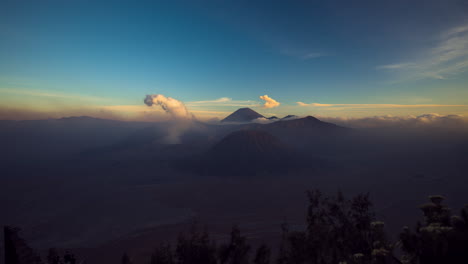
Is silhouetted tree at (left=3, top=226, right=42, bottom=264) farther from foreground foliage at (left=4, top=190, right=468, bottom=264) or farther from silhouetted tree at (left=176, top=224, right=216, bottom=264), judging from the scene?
silhouetted tree at (left=176, top=224, right=216, bottom=264)

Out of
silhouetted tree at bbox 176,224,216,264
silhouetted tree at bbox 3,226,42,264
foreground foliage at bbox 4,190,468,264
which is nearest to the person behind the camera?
foreground foliage at bbox 4,190,468,264

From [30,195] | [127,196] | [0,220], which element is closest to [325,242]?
[127,196]

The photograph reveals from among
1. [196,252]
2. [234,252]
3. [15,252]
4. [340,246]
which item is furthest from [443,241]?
[15,252]

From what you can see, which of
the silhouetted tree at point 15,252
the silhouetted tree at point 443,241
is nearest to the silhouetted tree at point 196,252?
the silhouetted tree at point 15,252

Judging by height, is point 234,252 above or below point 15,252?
below

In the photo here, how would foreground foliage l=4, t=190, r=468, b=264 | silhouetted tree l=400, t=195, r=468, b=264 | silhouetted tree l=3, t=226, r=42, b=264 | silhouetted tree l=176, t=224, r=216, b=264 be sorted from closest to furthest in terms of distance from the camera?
silhouetted tree l=400, t=195, r=468, b=264
foreground foliage l=4, t=190, r=468, b=264
silhouetted tree l=3, t=226, r=42, b=264
silhouetted tree l=176, t=224, r=216, b=264

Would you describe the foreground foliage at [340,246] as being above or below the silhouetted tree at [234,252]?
above

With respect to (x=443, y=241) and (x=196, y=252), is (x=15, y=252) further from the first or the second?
(x=443, y=241)

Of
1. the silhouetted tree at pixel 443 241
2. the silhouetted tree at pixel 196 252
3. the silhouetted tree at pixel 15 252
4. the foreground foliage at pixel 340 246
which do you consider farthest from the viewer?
the silhouetted tree at pixel 196 252

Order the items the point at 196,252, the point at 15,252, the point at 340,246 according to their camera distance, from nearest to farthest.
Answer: the point at 15,252 → the point at 340,246 → the point at 196,252

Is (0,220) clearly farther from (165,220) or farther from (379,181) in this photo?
(379,181)

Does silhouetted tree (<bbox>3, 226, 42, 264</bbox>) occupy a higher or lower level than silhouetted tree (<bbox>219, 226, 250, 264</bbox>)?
higher

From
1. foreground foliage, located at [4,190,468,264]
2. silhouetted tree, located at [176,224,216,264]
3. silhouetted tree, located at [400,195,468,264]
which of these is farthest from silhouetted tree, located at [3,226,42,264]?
silhouetted tree, located at [400,195,468,264]

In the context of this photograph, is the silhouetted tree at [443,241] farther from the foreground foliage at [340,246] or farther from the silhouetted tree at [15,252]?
the silhouetted tree at [15,252]
